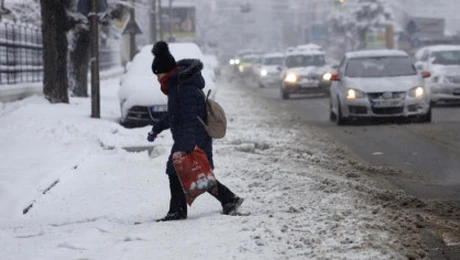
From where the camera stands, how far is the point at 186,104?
295 inches

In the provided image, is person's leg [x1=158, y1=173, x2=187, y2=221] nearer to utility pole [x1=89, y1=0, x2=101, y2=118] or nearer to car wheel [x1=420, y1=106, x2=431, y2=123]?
utility pole [x1=89, y1=0, x2=101, y2=118]

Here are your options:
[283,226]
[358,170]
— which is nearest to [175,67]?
[283,226]

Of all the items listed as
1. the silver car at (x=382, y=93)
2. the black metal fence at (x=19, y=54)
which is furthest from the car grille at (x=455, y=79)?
the black metal fence at (x=19, y=54)

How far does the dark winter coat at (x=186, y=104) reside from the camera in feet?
24.5

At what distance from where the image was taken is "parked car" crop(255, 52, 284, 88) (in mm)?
44344

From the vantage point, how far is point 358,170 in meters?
11.0

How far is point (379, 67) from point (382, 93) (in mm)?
1533

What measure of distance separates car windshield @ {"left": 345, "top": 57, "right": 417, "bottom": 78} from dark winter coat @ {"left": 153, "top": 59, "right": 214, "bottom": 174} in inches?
456

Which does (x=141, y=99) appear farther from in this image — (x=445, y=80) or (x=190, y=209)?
(x=445, y=80)

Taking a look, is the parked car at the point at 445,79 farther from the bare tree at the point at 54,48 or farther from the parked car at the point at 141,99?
the bare tree at the point at 54,48

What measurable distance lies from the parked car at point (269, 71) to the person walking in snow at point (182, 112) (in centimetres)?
3584

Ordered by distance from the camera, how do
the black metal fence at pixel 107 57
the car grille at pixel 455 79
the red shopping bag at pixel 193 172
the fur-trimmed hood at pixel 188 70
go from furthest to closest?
the black metal fence at pixel 107 57, the car grille at pixel 455 79, the red shopping bag at pixel 193 172, the fur-trimmed hood at pixel 188 70

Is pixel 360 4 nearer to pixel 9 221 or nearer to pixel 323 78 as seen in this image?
pixel 323 78

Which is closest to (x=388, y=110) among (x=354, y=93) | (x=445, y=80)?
(x=354, y=93)
